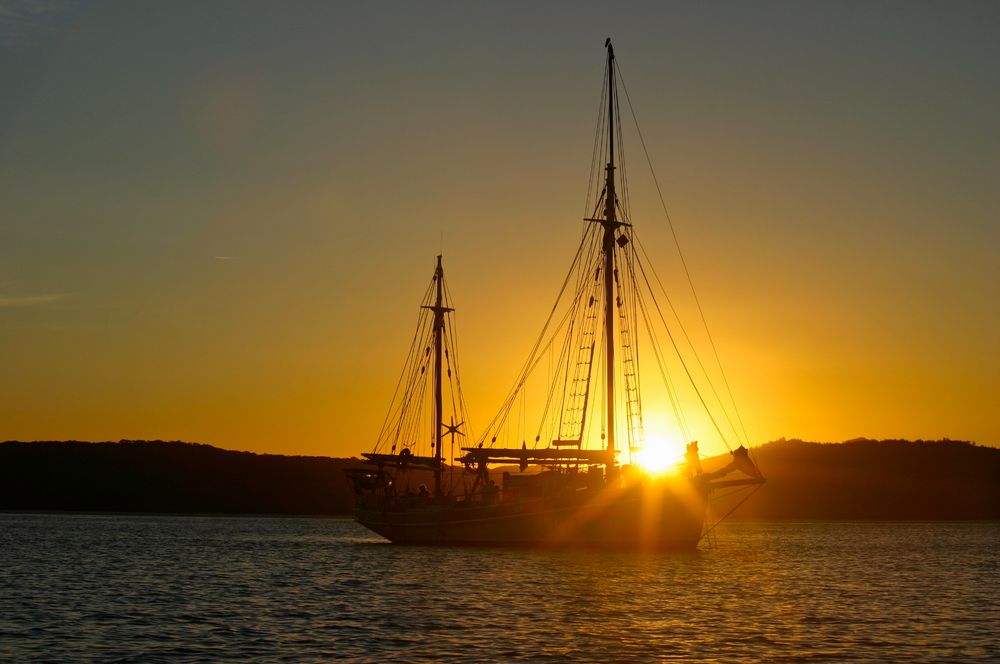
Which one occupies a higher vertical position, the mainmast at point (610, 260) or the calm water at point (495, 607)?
the mainmast at point (610, 260)

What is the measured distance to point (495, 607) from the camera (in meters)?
52.5

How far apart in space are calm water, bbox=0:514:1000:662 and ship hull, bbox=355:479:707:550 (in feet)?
5.62

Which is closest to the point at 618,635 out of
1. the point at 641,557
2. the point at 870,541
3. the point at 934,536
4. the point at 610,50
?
the point at 641,557

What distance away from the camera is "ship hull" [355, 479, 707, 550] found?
83875 mm

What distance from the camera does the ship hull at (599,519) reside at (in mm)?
83875

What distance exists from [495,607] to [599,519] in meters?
33.0

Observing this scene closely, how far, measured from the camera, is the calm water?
40.0 metres

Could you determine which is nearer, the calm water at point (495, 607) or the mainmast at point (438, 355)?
the calm water at point (495, 607)

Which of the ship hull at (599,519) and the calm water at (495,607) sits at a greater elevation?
the ship hull at (599,519)

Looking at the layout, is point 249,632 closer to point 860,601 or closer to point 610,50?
point 860,601

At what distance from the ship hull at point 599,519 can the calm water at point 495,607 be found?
171cm

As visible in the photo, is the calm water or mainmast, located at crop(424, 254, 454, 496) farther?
mainmast, located at crop(424, 254, 454, 496)

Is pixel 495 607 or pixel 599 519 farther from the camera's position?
pixel 599 519

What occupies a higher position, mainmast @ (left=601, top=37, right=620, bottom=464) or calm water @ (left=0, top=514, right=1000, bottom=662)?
mainmast @ (left=601, top=37, right=620, bottom=464)
